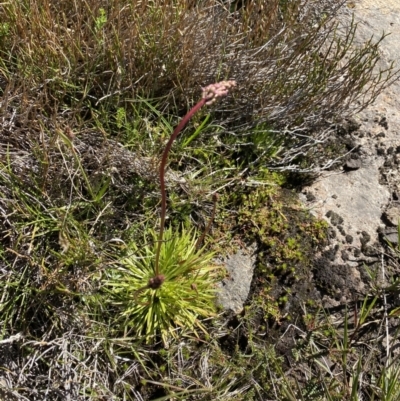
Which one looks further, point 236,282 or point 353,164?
point 353,164

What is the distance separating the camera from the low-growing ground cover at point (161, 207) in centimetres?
215

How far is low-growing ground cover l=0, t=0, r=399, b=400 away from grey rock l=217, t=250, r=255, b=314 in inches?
1.7

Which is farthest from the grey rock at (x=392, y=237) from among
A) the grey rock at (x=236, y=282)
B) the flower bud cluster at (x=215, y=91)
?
the flower bud cluster at (x=215, y=91)

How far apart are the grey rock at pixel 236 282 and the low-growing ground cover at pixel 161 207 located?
1.7 inches

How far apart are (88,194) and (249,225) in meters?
0.78

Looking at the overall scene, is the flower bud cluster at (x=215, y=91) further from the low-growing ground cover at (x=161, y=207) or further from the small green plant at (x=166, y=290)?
the small green plant at (x=166, y=290)

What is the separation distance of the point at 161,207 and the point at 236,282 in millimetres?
503

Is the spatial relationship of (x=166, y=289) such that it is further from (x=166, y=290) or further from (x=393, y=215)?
(x=393, y=215)

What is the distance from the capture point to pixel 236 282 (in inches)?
95.3

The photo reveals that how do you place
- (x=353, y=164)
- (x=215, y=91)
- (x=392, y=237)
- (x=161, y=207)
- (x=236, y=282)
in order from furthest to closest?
(x=353, y=164) < (x=392, y=237) < (x=236, y=282) < (x=161, y=207) < (x=215, y=91)

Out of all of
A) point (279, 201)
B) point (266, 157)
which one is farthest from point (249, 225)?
point (266, 157)

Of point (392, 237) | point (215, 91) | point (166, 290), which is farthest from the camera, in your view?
point (392, 237)

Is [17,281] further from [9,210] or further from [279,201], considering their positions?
[279,201]

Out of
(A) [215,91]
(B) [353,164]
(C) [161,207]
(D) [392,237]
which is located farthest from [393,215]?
(A) [215,91]
